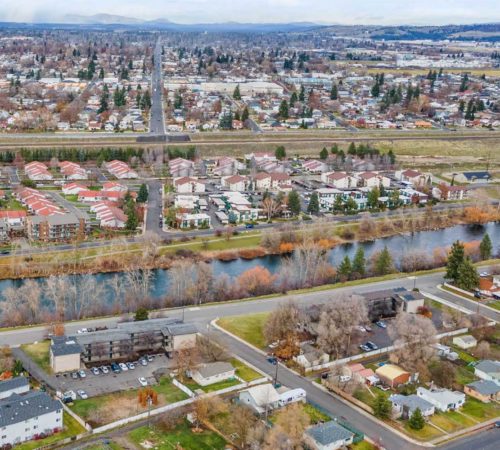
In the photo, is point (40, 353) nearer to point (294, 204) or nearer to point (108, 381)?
point (108, 381)

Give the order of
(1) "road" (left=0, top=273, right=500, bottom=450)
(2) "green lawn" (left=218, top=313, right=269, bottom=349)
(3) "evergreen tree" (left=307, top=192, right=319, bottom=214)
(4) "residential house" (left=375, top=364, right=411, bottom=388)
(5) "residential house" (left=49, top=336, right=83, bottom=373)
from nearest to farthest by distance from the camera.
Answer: (1) "road" (left=0, top=273, right=500, bottom=450) < (5) "residential house" (left=49, top=336, right=83, bottom=373) < (4) "residential house" (left=375, top=364, right=411, bottom=388) < (2) "green lawn" (left=218, top=313, right=269, bottom=349) < (3) "evergreen tree" (left=307, top=192, right=319, bottom=214)

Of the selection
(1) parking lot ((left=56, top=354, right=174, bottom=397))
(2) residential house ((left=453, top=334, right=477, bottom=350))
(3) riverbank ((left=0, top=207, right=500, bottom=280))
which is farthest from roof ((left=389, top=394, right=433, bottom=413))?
(3) riverbank ((left=0, top=207, right=500, bottom=280))

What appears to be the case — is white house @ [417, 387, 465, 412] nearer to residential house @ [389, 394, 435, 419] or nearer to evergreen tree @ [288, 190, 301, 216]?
residential house @ [389, 394, 435, 419]

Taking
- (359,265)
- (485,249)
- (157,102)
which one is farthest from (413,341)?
(157,102)

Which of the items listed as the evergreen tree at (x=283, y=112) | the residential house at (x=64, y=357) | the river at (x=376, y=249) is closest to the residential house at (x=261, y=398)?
the residential house at (x=64, y=357)

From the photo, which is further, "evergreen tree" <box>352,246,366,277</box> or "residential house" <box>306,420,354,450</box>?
"evergreen tree" <box>352,246,366,277</box>

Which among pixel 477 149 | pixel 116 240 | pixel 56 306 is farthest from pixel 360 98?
pixel 56 306
